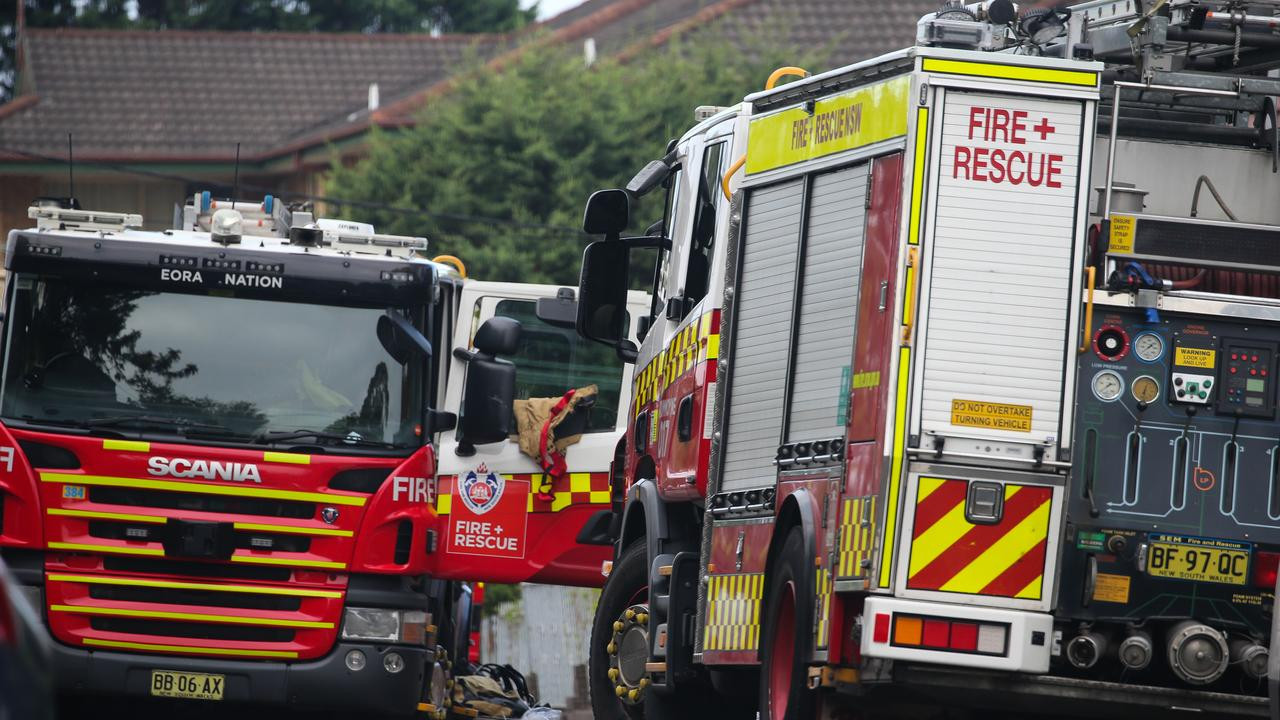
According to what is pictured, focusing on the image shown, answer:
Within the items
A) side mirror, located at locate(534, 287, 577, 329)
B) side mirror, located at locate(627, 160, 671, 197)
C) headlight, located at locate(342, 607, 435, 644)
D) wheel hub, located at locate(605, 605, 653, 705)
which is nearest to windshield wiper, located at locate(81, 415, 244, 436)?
headlight, located at locate(342, 607, 435, 644)

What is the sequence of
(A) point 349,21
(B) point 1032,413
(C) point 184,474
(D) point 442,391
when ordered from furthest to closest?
(A) point 349,21
(D) point 442,391
(C) point 184,474
(B) point 1032,413

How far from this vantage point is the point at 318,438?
10820 millimetres

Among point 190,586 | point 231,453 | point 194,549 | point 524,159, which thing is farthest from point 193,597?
point 524,159

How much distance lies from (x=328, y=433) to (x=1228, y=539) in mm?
5248

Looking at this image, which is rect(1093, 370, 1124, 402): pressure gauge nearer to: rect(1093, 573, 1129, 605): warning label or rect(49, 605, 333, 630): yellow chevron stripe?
rect(1093, 573, 1129, 605): warning label

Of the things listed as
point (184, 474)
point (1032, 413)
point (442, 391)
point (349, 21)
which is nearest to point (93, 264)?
point (184, 474)

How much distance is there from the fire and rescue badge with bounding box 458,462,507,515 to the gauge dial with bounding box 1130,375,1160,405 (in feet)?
17.6

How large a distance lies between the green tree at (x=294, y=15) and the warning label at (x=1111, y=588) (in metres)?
36.5

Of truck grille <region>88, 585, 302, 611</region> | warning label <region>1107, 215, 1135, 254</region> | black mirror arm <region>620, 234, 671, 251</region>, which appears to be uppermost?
black mirror arm <region>620, 234, 671, 251</region>

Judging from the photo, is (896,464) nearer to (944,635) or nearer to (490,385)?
(944,635)

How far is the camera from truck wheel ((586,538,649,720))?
10258mm

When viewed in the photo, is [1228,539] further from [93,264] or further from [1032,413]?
[93,264]

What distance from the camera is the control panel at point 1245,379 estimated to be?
7273 mm

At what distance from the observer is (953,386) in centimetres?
709
